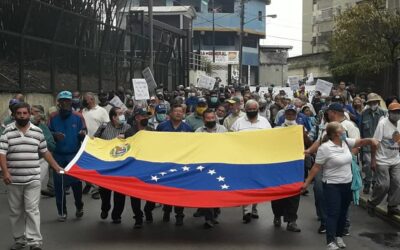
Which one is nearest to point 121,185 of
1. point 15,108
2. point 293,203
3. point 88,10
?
point 15,108

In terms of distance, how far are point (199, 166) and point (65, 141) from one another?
7.23 ft

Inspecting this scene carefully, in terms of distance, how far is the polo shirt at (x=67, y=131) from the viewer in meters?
9.61

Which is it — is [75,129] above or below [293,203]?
above

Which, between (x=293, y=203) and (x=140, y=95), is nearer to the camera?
(x=293, y=203)

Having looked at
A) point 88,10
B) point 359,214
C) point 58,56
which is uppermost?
point 88,10

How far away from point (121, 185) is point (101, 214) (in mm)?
1231

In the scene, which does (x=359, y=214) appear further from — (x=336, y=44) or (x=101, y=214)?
(x=336, y=44)

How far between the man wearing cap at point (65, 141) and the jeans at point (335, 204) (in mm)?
3911

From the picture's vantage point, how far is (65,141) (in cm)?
960

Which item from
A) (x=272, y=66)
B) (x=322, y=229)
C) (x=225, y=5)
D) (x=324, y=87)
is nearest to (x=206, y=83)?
(x=324, y=87)

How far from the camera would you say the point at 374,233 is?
29.1 feet

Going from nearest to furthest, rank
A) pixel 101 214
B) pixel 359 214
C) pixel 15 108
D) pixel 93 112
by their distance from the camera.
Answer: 1. pixel 15 108
2. pixel 101 214
3. pixel 359 214
4. pixel 93 112

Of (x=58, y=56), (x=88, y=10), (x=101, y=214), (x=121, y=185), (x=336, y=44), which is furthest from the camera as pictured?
(x=336, y=44)

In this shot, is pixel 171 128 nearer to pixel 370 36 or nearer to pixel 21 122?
pixel 21 122
